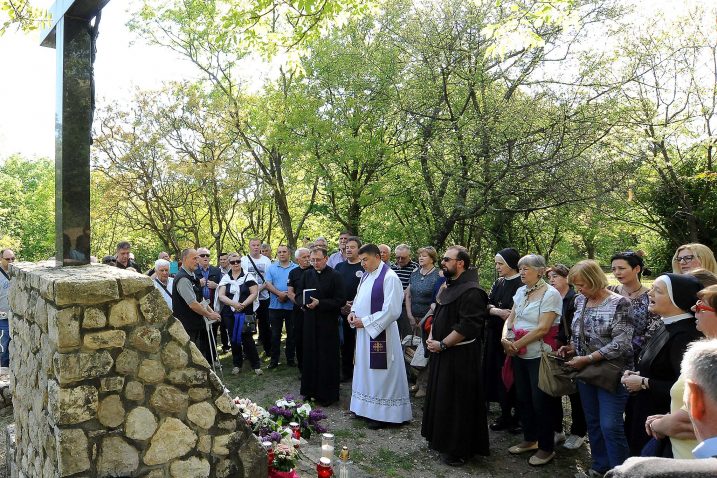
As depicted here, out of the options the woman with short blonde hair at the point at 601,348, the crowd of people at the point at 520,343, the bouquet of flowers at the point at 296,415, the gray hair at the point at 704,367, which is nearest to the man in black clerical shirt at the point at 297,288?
the crowd of people at the point at 520,343

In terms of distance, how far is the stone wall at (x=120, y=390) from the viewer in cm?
292

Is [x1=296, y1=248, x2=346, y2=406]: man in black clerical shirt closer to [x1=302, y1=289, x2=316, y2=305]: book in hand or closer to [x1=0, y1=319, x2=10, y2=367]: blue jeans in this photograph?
[x1=302, y1=289, x2=316, y2=305]: book in hand

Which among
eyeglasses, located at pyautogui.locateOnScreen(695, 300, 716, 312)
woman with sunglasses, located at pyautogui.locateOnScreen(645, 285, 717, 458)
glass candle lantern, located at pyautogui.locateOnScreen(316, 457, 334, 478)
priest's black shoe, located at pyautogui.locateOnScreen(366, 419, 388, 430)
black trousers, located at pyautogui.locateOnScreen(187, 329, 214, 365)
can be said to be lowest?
priest's black shoe, located at pyautogui.locateOnScreen(366, 419, 388, 430)

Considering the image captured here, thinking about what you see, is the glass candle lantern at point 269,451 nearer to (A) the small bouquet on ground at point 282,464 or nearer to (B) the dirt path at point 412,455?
(A) the small bouquet on ground at point 282,464

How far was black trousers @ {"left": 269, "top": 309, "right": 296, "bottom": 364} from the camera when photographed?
830 centimetres

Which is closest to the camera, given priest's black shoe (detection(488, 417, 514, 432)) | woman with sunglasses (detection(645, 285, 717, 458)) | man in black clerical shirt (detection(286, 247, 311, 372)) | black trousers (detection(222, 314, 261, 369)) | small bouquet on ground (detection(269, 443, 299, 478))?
woman with sunglasses (detection(645, 285, 717, 458))

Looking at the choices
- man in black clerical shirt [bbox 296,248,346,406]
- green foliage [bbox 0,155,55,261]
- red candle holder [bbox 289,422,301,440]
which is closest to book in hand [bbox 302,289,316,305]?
man in black clerical shirt [bbox 296,248,346,406]

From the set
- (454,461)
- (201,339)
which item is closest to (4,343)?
(201,339)

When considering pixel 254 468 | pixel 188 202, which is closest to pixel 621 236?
pixel 188 202

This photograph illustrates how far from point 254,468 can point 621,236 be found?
21679mm

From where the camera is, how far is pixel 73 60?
3.58 meters

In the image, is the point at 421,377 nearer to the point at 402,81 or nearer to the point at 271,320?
the point at 271,320

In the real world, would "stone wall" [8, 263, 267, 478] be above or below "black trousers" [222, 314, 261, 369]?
above

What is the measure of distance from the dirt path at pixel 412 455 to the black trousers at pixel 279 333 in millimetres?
1737
